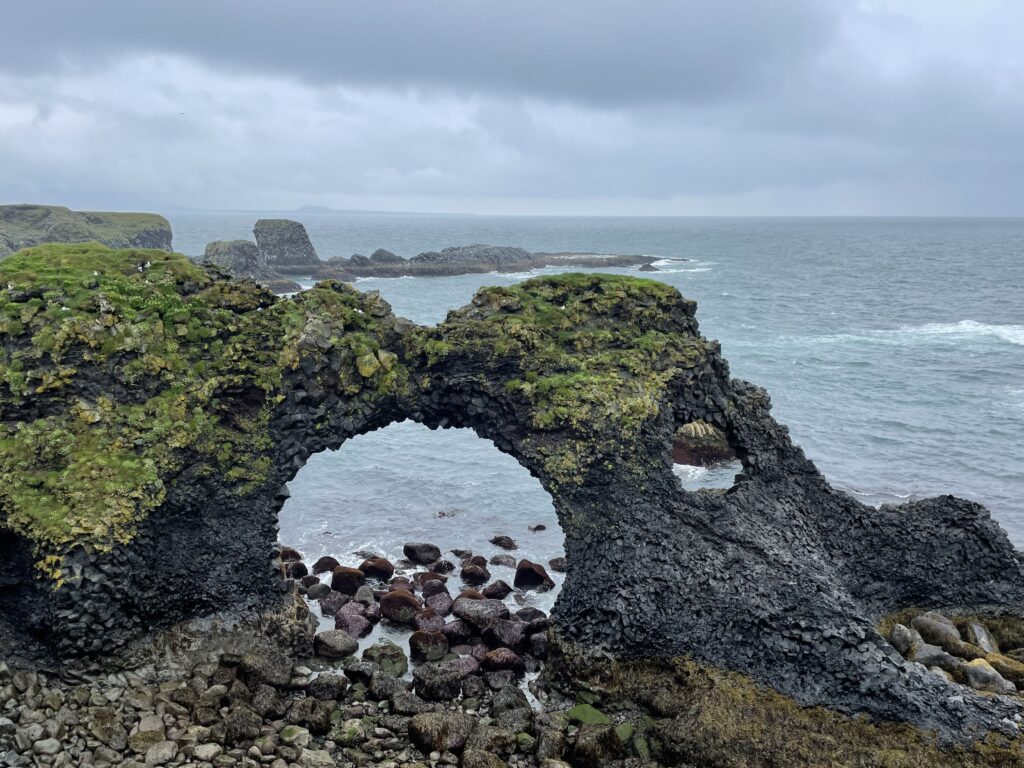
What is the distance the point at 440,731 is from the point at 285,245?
403 ft

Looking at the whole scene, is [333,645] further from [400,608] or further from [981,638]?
Result: [981,638]

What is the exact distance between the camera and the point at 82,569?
21.8 m

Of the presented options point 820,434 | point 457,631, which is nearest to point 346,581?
point 457,631

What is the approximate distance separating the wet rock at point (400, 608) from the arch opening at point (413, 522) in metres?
0.14

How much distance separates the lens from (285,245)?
135 meters

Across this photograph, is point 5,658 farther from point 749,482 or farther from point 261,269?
point 261,269

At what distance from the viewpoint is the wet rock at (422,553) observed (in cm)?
3459

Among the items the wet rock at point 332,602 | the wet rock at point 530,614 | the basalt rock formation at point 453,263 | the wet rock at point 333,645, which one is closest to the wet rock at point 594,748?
the wet rock at point 530,614

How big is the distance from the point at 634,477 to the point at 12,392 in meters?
17.8

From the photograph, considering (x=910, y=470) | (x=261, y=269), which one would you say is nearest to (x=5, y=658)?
(x=910, y=470)

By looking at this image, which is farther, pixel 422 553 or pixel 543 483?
pixel 422 553

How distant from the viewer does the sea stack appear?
440 ft

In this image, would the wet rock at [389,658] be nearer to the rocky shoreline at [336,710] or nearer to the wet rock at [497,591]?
the rocky shoreline at [336,710]

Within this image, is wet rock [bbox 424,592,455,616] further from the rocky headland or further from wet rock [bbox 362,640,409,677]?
the rocky headland
